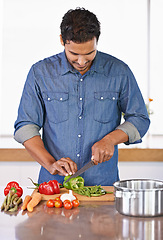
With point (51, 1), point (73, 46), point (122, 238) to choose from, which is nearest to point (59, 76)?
point (73, 46)

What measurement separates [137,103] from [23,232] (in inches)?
40.7

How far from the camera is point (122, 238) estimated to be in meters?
1.43

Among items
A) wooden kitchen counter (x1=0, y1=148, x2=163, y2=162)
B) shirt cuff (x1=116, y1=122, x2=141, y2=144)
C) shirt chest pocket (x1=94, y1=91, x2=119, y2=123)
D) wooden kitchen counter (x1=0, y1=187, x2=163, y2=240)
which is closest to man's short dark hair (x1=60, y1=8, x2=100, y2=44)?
shirt chest pocket (x1=94, y1=91, x2=119, y2=123)

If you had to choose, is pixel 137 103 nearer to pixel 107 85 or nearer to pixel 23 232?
pixel 107 85

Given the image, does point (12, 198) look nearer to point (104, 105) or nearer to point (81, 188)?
point (81, 188)

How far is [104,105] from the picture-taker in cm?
223

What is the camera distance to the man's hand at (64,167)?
200 cm

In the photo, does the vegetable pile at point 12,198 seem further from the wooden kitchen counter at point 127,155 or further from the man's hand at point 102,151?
the wooden kitchen counter at point 127,155

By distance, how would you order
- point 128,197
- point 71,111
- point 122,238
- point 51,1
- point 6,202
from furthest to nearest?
point 51,1, point 71,111, point 6,202, point 128,197, point 122,238

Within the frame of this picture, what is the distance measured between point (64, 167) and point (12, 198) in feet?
1.05

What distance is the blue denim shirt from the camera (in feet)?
7.29

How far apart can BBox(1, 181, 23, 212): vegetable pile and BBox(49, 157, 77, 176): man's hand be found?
0.64 ft

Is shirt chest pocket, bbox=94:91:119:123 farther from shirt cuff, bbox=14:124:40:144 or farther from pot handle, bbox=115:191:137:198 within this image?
pot handle, bbox=115:191:137:198

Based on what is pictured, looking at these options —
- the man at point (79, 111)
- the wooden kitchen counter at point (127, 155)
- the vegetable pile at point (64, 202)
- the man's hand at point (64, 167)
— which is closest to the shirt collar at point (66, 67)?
the man at point (79, 111)
